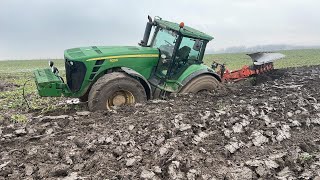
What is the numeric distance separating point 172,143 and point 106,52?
13.5 feet

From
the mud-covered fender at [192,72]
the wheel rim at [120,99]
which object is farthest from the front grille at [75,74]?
the mud-covered fender at [192,72]

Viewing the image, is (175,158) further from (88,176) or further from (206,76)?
(206,76)

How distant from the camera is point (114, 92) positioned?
9.58m

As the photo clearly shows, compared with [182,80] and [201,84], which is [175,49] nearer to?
[182,80]

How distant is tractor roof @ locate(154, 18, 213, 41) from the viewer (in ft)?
35.3

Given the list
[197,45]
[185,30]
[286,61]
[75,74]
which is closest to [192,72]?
[197,45]

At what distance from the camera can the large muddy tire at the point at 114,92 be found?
937cm

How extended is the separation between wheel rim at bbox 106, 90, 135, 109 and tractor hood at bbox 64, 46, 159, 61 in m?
0.98

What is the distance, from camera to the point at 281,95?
36.5 feet

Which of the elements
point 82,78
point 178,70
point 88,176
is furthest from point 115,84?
point 88,176

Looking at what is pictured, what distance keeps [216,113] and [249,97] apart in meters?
2.54

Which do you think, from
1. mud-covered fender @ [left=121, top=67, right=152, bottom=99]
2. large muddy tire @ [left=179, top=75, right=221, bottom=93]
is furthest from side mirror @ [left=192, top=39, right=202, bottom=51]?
mud-covered fender @ [left=121, top=67, right=152, bottom=99]

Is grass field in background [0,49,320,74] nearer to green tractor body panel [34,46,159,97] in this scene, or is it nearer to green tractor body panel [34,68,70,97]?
green tractor body panel [34,46,159,97]

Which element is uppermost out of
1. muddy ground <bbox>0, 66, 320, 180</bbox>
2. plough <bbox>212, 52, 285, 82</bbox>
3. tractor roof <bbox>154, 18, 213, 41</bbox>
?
tractor roof <bbox>154, 18, 213, 41</bbox>
